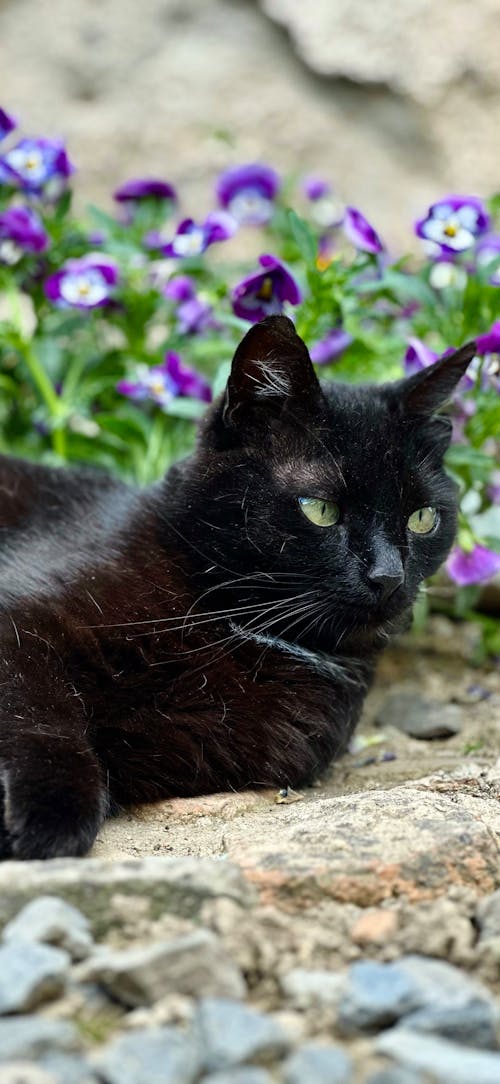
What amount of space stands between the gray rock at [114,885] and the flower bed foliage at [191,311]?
4.21 ft

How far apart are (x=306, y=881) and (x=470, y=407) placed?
1342 millimetres

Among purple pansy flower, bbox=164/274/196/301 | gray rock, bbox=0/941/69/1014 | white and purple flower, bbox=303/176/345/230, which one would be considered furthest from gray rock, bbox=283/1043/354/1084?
white and purple flower, bbox=303/176/345/230

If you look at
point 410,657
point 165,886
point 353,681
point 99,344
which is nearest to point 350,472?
point 353,681

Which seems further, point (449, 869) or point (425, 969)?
point (449, 869)

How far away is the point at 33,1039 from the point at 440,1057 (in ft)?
1.18

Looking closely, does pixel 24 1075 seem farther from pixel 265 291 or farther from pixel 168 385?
pixel 168 385

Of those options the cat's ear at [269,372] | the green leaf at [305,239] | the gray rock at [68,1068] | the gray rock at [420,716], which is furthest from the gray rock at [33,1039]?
the green leaf at [305,239]

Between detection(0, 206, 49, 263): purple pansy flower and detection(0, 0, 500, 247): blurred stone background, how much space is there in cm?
148

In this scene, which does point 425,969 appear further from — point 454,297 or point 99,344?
point 99,344

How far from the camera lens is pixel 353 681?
1934 millimetres

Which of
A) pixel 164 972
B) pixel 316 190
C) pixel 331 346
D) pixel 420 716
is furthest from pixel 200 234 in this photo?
pixel 164 972

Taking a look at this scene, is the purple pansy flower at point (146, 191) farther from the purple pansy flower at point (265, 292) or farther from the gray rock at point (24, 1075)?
the gray rock at point (24, 1075)

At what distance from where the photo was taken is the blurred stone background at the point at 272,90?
12.7 ft

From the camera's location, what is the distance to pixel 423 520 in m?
1.90
